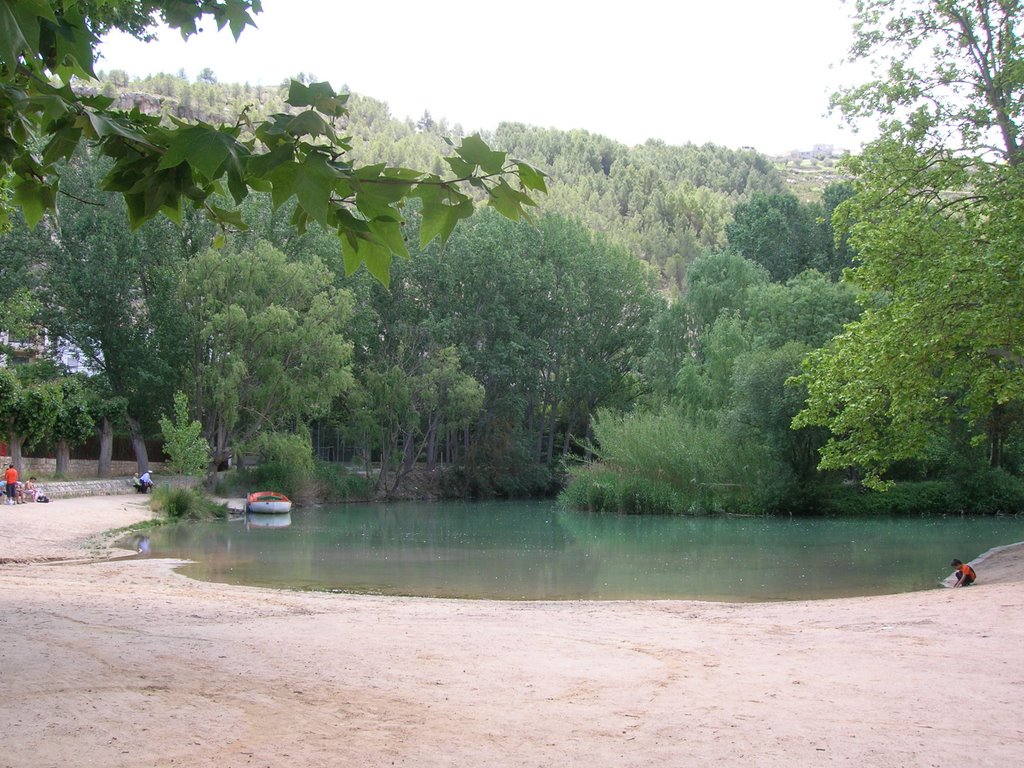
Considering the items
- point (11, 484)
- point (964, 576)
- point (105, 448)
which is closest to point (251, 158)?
point (964, 576)

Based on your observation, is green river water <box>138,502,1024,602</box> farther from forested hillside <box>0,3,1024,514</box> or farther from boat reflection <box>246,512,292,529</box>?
forested hillside <box>0,3,1024,514</box>

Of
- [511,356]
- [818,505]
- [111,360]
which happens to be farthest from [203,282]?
[818,505]

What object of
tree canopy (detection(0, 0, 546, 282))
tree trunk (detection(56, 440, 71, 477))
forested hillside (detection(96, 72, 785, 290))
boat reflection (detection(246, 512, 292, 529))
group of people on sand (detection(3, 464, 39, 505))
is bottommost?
boat reflection (detection(246, 512, 292, 529))

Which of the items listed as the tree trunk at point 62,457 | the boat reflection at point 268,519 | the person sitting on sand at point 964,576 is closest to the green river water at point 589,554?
the boat reflection at point 268,519

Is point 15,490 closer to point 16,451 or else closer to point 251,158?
point 16,451

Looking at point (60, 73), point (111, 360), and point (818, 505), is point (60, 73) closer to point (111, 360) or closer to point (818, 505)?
point (818, 505)

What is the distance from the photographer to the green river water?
16.1 m

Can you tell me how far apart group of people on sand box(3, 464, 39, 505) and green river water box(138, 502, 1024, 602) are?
13.8 feet

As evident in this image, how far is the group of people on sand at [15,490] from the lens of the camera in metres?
26.4

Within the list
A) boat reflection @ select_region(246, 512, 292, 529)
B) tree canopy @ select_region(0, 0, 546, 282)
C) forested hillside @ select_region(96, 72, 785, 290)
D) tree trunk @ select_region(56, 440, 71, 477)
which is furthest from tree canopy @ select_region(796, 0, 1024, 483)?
forested hillside @ select_region(96, 72, 785, 290)

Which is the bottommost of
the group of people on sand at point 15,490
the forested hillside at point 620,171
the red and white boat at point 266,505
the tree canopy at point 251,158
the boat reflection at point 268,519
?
the boat reflection at point 268,519

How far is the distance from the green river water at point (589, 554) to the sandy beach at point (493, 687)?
18.4ft

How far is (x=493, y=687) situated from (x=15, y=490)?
25.2 metres

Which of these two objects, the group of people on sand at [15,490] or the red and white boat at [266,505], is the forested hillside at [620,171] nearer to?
the red and white boat at [266,505]
